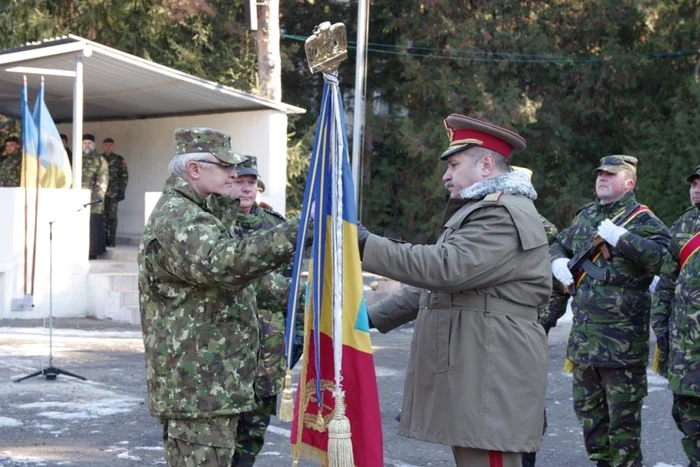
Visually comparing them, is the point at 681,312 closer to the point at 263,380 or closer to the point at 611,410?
the point at 611,410

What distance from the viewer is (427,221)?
103 ft

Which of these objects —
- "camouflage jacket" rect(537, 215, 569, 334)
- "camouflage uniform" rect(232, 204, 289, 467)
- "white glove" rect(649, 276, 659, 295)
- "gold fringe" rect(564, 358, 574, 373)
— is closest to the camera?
"camouflage uniform" rect(232, 204, 289, 467)

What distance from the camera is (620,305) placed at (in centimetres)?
686

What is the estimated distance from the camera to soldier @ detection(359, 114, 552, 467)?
Result: 14.7 feet

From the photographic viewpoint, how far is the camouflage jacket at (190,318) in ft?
14.4

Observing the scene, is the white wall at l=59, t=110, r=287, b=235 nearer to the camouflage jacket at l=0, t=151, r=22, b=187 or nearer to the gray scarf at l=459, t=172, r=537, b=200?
the camouflage jacket at l=0, t=151, r=22, b=187

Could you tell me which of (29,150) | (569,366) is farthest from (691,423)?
(29,150)

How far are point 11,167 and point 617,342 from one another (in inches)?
538

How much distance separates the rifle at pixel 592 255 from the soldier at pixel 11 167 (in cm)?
1288

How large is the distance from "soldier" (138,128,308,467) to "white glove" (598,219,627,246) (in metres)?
2.85

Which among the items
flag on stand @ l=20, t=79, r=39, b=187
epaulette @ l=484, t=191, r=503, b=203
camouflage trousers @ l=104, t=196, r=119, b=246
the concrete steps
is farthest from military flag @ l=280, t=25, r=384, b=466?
camouflage trousers @ l=104, t=196, r=119, b=246

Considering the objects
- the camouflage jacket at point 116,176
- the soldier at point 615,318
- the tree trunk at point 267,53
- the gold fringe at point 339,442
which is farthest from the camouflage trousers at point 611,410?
the tree trunk at point 267,53

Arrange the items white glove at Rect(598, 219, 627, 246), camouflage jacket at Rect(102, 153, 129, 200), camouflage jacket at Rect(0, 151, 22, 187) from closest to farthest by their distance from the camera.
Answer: white glove at Rect(598, 219, 627, 246)
camouflage jacket at Rect(0, 151, 22, 187)
camouflage jacket at Rect(102, 153, 129, 200)

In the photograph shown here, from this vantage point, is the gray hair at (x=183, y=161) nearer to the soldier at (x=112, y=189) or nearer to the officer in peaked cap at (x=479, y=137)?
the officer in peaked cap at (x=479, y=137)
